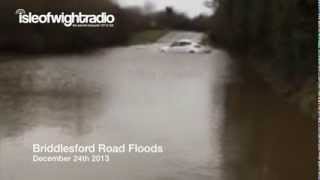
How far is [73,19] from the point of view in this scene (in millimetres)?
1518

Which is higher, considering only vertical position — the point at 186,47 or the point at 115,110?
the point at 186,47

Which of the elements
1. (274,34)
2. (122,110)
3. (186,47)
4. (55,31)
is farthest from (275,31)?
(55,31)

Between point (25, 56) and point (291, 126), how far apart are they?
65 centimetres

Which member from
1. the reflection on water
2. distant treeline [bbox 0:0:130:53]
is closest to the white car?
the reflection on water

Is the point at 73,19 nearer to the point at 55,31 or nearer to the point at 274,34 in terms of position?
the point at 55,31

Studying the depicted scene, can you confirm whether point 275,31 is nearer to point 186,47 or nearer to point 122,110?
point 186,47

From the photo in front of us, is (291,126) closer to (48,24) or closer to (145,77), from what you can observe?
(145,77)

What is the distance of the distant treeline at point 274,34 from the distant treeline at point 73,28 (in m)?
0.06

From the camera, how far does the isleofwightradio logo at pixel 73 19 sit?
1.51m

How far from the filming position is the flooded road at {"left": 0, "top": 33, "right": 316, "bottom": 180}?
1.52 meters

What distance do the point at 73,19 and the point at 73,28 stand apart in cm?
2

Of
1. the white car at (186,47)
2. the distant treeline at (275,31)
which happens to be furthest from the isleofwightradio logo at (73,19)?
the distant treeline at (275,31)

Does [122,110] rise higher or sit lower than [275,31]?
lower

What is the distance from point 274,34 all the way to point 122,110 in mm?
399
